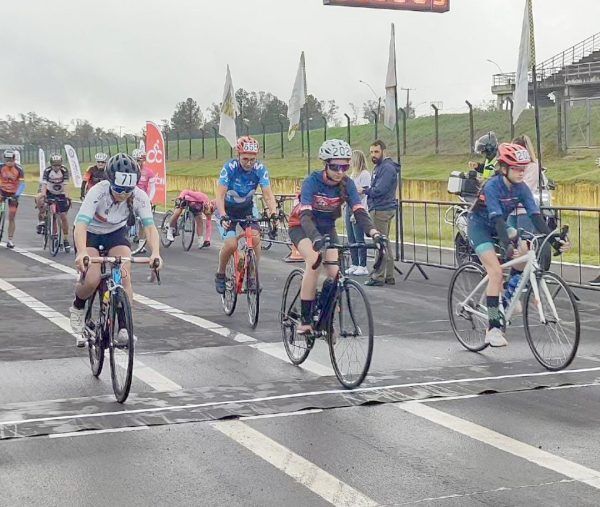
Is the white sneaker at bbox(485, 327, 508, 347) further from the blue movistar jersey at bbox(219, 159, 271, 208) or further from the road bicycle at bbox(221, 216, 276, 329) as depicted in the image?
the blue movistar jersey at bbox(219, 159, 271, 208)

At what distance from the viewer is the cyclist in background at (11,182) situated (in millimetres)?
22688

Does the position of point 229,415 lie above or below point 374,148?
below

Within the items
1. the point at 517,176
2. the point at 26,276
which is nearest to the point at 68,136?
the point at 26,276

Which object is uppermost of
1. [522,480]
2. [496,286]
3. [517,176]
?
[517,176]

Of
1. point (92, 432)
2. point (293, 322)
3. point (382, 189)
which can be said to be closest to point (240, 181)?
point (293, 322)

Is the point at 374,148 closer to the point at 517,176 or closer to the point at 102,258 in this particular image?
the point at 517,176

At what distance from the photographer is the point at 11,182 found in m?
23.0

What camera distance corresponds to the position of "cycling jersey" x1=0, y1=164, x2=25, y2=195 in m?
22.8

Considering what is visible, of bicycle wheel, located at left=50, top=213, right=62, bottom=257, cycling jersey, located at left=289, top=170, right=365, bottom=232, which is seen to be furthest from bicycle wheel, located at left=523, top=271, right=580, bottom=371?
bicycle wheel, located at left=50, top=213, right=62, bottom=257

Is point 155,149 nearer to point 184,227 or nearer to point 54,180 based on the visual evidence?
point 184,227

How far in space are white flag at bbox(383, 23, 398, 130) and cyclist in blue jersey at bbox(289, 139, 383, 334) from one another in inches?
406

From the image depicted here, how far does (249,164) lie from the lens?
41.8 feet

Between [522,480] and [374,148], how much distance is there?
10406 millimetres

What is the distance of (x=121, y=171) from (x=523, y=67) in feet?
30.9
